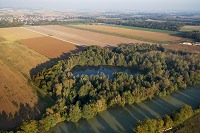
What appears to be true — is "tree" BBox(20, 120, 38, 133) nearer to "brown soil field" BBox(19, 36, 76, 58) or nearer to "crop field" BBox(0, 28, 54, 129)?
"crop field" BBox(0, 28, 54, 129)

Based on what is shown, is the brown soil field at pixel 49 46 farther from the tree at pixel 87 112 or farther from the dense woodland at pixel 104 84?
the tree at pixel 87 112

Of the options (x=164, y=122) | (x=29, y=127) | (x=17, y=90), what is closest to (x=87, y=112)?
(x=29, y=127)

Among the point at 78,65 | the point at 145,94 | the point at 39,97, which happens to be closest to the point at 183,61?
the point at 145,94

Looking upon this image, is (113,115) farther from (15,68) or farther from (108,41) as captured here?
(108,41)

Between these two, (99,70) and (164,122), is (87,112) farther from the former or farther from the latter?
(99,70)

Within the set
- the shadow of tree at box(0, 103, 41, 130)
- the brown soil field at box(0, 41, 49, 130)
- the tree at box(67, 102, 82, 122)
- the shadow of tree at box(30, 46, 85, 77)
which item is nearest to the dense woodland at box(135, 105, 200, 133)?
the tree at box(67, 102, 82, 122)
